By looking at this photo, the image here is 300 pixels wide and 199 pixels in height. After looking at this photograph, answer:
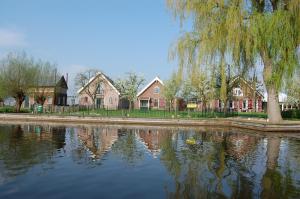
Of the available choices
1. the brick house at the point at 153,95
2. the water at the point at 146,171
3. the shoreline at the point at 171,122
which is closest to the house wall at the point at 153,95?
the brick house at the point at 153,95

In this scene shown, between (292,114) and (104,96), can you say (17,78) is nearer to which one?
(104,96)

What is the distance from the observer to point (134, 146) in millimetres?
18359

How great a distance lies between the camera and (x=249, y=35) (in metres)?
26.8

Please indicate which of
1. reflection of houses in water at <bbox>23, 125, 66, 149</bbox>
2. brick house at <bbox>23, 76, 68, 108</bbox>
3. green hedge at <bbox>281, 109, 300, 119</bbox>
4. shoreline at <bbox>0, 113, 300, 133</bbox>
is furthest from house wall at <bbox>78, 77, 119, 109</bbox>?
reflection of houses in water at <bbox>23, 125, 66, 149</bbox>

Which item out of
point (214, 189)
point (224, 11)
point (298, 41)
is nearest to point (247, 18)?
point (224, 11)

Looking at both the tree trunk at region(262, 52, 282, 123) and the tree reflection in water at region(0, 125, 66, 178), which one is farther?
the tree trunk at region(262, 52, 282, 123)

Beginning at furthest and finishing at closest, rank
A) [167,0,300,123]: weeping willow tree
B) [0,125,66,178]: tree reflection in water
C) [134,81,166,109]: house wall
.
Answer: [134,81,166,109]: house wall
[167,0,300,123]: weeping willow tree
[0,125,66,178]: tree reflection in water

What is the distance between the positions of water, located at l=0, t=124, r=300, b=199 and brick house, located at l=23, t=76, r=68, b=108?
3527 cm

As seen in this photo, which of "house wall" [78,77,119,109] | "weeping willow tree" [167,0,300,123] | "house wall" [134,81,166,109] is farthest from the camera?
"house wall" [78,77,119,109]

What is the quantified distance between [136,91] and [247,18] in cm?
3674

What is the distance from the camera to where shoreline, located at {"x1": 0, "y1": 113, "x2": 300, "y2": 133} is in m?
27.8

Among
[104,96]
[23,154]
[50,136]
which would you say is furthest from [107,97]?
[23,154]

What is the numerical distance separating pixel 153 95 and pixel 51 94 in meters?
18.8

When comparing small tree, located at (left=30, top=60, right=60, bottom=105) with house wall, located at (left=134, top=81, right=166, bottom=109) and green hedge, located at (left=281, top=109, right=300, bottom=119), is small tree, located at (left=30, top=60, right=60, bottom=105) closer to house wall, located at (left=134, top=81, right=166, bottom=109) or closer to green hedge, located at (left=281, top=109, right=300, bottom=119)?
house wall, located at (left=134, top=81, right=166, bottom=109)
